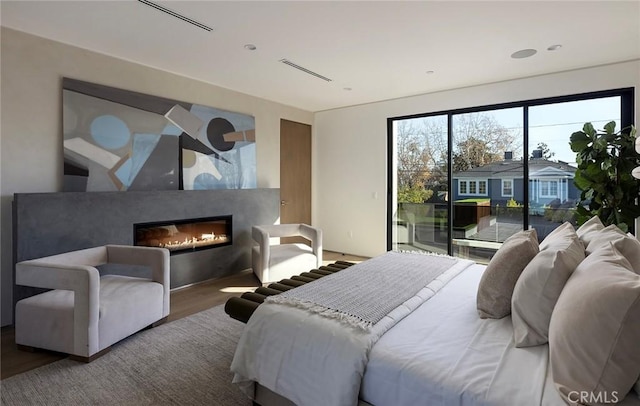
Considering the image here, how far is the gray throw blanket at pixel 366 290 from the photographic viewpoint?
1783 mm

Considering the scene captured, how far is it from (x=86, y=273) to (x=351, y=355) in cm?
199

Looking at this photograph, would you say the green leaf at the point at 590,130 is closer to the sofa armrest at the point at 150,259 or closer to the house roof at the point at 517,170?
the house roof at the point at 517,170

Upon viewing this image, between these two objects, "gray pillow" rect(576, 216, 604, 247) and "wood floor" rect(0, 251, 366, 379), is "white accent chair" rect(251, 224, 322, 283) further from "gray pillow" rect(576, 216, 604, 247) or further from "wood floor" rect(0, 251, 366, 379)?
"gray pillow" rect(576, 216, 604, 247)

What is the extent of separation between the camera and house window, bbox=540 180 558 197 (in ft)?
14.2

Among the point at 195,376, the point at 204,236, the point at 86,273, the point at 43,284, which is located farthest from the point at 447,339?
the point at 204,236

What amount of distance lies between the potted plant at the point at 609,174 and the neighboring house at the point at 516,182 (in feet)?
2.10

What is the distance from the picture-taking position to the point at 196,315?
3.26 m

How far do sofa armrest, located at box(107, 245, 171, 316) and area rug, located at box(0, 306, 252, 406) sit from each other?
0.47 m

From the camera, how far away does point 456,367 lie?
1325mm

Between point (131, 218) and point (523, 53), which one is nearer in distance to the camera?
point (523, 53)

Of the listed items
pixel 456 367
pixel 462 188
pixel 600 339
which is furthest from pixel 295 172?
pixel 600 339

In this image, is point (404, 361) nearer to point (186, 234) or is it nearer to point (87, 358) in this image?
point (87, 358)

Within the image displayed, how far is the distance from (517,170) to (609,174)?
1127mm

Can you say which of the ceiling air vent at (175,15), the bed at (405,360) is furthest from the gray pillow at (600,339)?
the ceiling air vent at (175,15)
